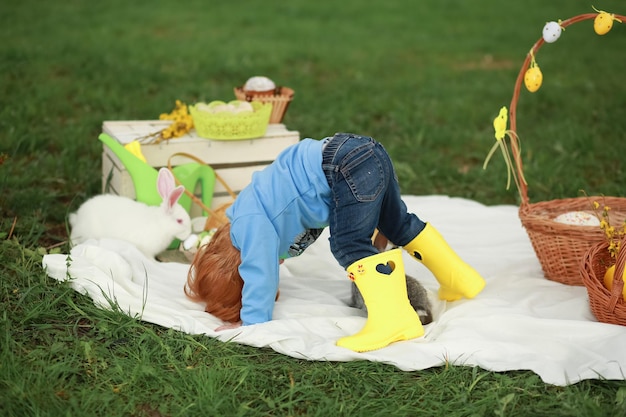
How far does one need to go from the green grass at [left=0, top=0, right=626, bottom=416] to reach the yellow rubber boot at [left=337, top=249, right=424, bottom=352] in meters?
0.12

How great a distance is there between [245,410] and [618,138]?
4192 millimetres

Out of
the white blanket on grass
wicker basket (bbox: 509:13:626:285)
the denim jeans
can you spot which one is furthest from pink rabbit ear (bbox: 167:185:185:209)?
wicker basket (bbox: 509:13:626:285)

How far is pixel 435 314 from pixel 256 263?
0.85 metres

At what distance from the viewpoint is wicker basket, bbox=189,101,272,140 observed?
413cm

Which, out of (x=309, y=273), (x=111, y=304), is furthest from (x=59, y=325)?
(x=309, y=273)

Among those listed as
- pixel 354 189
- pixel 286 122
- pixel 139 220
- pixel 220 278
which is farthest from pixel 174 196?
pixel 286 122

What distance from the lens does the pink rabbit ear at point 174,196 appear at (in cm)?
374

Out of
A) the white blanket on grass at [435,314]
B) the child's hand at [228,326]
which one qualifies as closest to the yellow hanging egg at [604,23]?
the white blanket on grass at [435,314]

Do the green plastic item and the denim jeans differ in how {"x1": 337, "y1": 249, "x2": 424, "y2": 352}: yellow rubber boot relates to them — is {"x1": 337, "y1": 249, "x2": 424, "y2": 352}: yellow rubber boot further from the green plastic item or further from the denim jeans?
the green plastic item

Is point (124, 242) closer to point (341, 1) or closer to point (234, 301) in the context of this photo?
point (234, 301)

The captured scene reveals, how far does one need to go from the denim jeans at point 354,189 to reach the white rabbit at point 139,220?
41.8 inches

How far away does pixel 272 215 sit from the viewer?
9.93ft

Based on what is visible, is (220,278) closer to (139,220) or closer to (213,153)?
(139,220)

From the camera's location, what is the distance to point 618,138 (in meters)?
5.68
